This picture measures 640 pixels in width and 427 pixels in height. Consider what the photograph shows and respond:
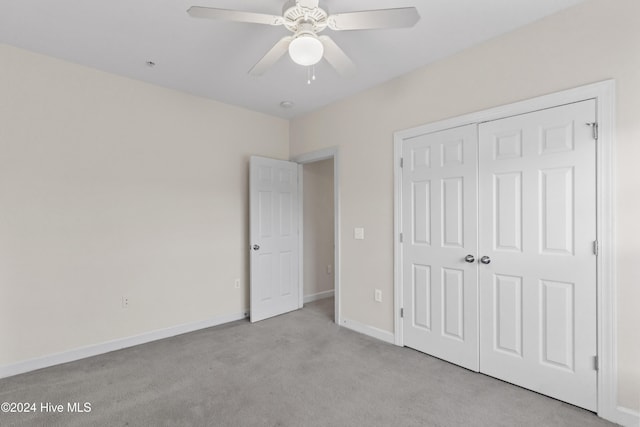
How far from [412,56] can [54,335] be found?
3998 mm

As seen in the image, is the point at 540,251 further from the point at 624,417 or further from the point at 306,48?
the point at 306,48

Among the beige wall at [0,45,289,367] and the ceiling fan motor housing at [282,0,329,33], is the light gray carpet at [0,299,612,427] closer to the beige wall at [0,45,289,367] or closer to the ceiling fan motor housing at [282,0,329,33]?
the beige wall at [0,45,289,367]

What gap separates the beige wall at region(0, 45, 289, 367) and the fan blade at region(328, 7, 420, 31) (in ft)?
8.09

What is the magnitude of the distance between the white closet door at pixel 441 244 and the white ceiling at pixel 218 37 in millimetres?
755

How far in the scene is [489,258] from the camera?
8.11ft

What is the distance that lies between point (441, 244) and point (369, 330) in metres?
1.27

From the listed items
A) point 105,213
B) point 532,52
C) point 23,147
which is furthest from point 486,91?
point 23,147

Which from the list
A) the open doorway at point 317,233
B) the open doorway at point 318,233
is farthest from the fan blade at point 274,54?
the open doorway at point 318,233

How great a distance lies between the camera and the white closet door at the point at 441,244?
2584 millimetres

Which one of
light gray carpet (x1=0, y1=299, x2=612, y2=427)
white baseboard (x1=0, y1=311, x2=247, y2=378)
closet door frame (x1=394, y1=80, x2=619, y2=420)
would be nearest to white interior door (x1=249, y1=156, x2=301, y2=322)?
white baseboard (x1=0, y1=311, x2=247, y2=378)

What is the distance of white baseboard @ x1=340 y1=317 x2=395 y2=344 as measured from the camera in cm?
317

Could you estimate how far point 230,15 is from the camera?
65.1 inches

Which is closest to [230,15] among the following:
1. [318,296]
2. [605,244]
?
[605,244]

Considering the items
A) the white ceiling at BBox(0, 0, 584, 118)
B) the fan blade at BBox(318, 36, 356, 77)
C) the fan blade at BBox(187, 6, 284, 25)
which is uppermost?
the white ceiling at BBox(0, 0, 584, 118)
